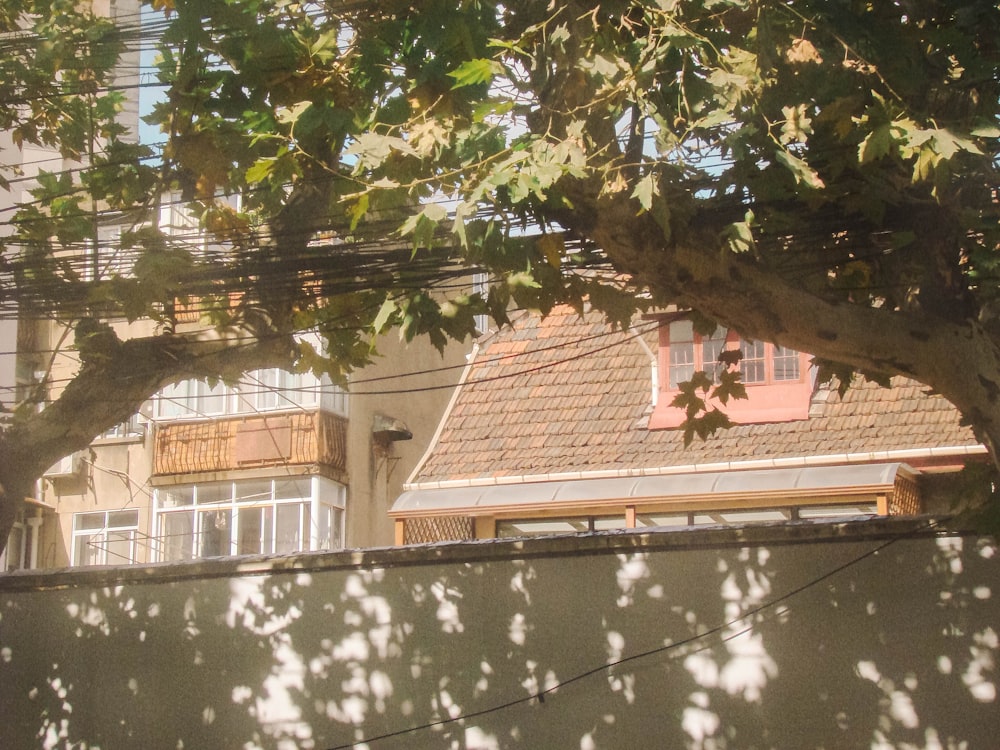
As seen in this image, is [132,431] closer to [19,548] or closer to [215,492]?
[215,492]

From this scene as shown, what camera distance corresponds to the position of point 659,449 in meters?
15.0

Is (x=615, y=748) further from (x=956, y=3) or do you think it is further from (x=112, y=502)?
(x=112, y=502)

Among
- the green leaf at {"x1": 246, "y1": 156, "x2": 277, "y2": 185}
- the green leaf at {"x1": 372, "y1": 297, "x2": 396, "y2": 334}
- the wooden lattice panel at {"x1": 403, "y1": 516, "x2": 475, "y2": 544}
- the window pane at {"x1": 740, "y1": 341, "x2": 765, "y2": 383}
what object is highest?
the window pane at {"x1": 740, "y1": 341, "x2": 765, "y2": 383}

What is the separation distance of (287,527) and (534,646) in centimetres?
1224

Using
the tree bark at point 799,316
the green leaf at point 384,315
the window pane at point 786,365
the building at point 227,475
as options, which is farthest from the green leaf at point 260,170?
the building at point 227,475

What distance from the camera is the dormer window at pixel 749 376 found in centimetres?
1523

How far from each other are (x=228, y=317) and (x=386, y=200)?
2542 millimetres

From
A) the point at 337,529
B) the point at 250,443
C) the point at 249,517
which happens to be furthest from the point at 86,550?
the point at 337,529

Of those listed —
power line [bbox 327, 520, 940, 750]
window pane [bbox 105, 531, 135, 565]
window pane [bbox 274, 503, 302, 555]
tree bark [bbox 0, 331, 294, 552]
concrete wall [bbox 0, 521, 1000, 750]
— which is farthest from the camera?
window pane [bbox 105, 531, 135, 565]

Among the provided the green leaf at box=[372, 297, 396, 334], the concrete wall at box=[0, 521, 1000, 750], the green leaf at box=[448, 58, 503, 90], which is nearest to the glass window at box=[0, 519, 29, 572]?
the concrete wall at box=[0, 521, 1000, 750]

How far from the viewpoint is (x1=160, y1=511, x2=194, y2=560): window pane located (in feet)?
70.0

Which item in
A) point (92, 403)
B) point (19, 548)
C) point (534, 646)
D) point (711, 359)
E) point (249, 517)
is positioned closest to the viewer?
point (92, 403)

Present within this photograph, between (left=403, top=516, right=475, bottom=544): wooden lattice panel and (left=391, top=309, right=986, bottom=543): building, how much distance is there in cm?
2

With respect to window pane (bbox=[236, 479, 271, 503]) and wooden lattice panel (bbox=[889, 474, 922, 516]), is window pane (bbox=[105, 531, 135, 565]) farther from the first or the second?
wooden lattice panel (bbox=[889, 474, 922, 516])
